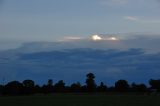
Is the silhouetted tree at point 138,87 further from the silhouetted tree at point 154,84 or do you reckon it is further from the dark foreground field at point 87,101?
the dark foreground field at point 87,101

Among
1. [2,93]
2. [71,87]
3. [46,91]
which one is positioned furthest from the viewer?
[71,87]

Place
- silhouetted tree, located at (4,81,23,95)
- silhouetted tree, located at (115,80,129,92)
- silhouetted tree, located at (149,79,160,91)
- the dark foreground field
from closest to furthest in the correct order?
the dark foreground field < silhouetted tree, located at (4,81,23,95) < silhouetted tree, located at (115,80,129,92) < silhouetted tree, located at (149,79,160,91)

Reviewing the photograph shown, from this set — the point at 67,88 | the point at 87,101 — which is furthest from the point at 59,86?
the point at 87,101

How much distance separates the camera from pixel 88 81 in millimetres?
163375

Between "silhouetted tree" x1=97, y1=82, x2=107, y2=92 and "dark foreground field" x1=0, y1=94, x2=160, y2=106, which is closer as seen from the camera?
"dark foreground field" x1=0, y1=94, x2=160, y2=106

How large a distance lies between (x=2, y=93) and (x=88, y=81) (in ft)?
117

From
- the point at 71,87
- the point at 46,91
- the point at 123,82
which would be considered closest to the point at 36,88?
the point at 46,91

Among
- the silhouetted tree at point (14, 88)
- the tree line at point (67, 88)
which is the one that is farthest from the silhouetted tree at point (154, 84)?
the silhouetted tree at point (14, 88)

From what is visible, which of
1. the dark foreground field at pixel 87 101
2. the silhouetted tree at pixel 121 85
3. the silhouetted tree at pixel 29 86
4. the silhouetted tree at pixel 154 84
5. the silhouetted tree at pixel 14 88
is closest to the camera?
the dark foreground field at pixel 87 101

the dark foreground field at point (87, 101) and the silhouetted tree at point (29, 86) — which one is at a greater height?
the silhouetted tree at point (29, 86)

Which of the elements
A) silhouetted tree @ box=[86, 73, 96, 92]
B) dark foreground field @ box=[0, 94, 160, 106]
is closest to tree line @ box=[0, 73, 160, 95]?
silhouetted tree @ box=[86, 73, 96, 92]

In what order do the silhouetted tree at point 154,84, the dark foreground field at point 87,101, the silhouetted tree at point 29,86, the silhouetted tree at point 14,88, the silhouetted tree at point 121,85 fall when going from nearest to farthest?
the dark foreground field at point 87,101 < the silhouetted tree at point 14,88 < the silhouetted tree at point 29,86 < the silhouetted tree at point 121,85 < the silhouetted tree at point 154,84

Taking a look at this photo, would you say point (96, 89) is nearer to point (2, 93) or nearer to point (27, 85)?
point (27, 85)

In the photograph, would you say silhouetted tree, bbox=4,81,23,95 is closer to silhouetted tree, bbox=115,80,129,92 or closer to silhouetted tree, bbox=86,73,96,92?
silhouetted tree, bbox=86,73,96,92
